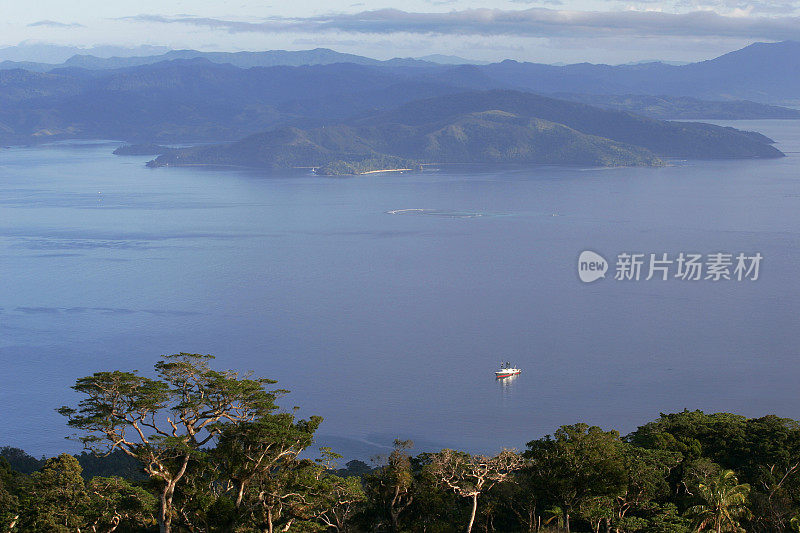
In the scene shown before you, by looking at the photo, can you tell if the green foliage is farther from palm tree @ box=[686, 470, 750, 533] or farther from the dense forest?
palm tree @ box=[686, 470, 750, 533]

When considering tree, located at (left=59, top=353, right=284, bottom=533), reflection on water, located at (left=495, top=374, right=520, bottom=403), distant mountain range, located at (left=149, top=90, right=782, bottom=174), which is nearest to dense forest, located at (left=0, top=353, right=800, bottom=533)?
tree, located at (left=59, top=353, right=284, bottom=533)

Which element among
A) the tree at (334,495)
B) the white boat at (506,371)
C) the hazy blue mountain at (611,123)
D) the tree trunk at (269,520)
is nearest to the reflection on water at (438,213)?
the white boat at (506,371)

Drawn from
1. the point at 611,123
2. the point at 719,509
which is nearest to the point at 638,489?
the point at 719,509

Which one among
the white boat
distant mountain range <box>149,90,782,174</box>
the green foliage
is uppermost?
distant mountain range <box>149,90,782,174</box>

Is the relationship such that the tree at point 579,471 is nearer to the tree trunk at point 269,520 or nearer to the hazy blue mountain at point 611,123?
the tree trunk at point 269,520

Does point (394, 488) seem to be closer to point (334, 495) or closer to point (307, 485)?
point (334, 495)

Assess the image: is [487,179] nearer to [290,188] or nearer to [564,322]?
[290,188]
